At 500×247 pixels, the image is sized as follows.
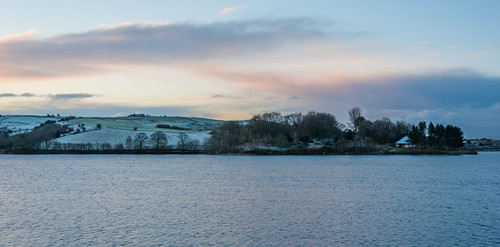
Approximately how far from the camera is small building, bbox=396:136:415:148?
144 m

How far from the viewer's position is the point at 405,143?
14588 cm

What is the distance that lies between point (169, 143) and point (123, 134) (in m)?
19.7

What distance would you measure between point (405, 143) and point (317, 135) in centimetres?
2752

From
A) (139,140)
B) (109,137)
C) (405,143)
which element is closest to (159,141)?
(139,140)

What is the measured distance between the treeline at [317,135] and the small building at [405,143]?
2.88 meters

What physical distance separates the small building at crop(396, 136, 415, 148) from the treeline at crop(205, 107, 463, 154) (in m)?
2.88

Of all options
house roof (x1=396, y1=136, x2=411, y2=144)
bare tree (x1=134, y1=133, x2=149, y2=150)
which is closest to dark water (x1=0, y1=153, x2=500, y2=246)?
bare tree (x1=134, y1=133, x2=149, y2=150)

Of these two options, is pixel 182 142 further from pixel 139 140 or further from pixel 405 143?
pixel 405 143

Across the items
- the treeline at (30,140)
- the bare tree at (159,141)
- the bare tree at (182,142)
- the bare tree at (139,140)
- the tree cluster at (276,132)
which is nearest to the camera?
the tree cluster at (276,132)

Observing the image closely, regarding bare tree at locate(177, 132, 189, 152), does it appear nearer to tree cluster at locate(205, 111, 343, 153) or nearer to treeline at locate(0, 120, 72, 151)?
tree cluster at locate(205, 111, 343, 153)

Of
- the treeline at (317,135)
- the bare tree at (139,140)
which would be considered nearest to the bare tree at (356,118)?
the treeline at (317,135)

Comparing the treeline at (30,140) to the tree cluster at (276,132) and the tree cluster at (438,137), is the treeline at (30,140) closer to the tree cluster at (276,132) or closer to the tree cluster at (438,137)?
the tree cluster at (276,132)

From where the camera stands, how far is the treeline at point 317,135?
131875mm

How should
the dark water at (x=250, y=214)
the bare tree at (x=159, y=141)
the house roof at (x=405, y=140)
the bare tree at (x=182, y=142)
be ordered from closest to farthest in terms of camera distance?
the dark water at (x=250, y=214), the bare tree at (x=159, y=141), the house roof at (x=405, y=140), the bare tree at (x=182, y=142)
